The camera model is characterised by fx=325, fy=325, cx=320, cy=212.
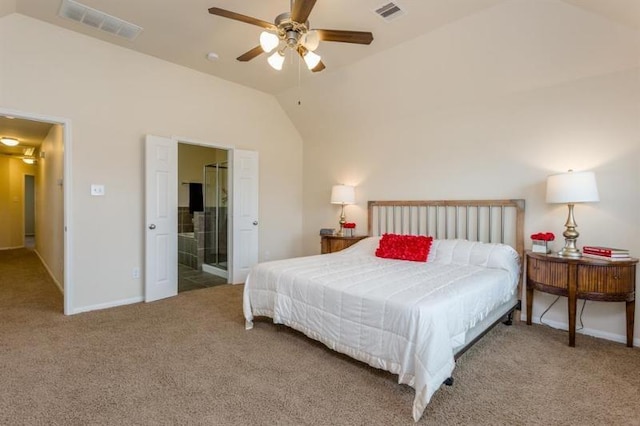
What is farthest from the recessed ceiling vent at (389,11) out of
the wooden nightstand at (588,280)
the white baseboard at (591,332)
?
the white baseboard at (591,332)

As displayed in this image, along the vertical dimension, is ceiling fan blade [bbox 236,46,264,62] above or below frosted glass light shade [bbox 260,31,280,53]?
above

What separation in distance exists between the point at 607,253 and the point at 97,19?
5065mm

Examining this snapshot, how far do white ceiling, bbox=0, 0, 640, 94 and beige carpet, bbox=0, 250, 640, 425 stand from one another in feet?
8.52

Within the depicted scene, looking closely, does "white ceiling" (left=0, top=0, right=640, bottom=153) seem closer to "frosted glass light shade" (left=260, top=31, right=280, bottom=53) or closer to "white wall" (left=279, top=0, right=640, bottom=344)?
"white wall" (left=279, top=0, right=640, bottom=344)

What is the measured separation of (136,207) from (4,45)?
1901 millimetres

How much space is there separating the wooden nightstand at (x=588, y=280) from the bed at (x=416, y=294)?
12.9 inches

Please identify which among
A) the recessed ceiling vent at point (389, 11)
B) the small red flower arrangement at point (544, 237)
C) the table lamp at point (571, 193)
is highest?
the recessed ceiling vent at point (389, 11)

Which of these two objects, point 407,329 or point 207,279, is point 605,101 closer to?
point 407,329

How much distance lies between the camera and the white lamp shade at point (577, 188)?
8.98ft

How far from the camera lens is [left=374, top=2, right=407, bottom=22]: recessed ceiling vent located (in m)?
2.83

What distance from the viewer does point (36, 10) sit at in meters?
3.06

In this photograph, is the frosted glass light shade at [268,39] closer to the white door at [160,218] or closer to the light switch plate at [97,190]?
the white door at [160,218]

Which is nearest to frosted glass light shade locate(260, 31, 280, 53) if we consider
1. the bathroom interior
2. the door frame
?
the door frame

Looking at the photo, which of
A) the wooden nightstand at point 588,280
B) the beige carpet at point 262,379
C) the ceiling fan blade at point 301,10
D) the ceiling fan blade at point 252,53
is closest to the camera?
the beige carpet at point 262,379
